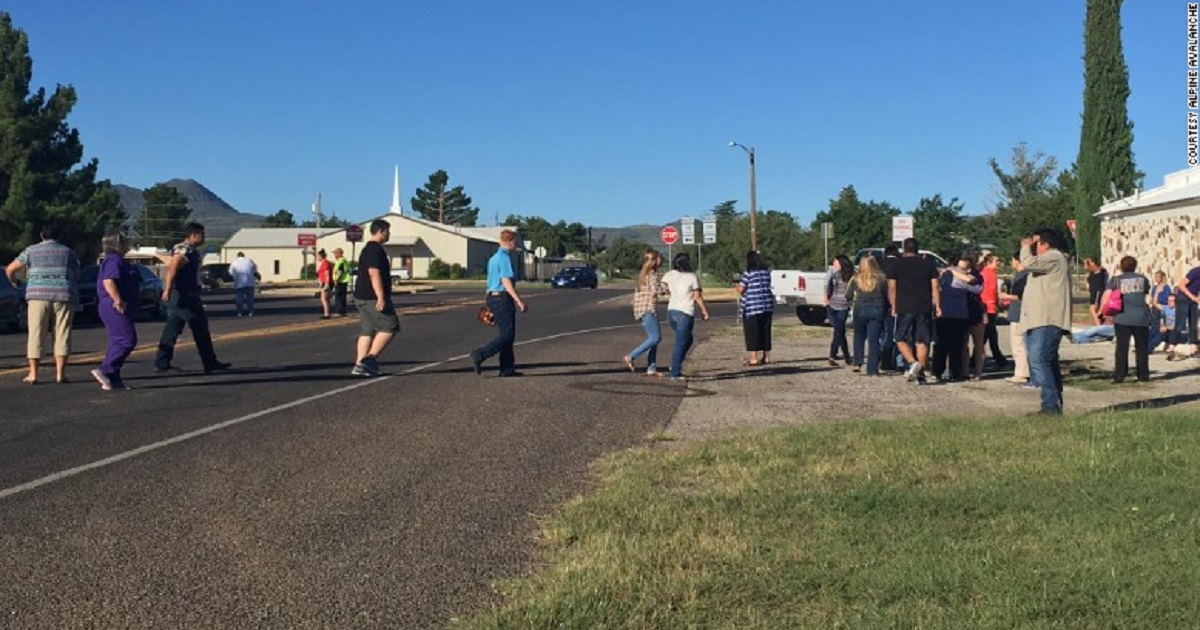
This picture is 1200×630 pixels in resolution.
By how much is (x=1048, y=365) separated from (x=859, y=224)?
191ft

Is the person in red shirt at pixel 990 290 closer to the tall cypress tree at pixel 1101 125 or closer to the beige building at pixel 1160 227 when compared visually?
the beige building at pixel 1160 227

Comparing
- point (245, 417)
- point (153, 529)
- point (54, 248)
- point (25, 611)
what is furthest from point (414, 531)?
point (54, 248)

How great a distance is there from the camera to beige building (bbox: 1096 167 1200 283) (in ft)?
75.1

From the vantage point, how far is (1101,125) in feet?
147

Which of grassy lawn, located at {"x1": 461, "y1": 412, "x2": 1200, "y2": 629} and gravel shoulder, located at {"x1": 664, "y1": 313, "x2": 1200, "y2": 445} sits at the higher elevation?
grassy lawn, located at {"x1": 461, "y1": 412, "x2": 1200, "y2": 629}

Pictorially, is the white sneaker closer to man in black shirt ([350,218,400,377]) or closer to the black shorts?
the black shorts

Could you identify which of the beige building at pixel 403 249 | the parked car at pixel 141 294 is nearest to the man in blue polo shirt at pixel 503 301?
the parked car at pixel 141 294

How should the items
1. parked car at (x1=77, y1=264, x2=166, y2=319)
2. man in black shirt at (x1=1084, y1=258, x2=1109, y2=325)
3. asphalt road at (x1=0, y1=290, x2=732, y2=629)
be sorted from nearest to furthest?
1. asphalt road at (x1=0, y1=290, x2=732, y2=629)
2. man in black shirt at (x1=1084, y1=258, x2=1109, y2=325)
3. parked car at (x1=77, y1=264, x2=166, y2=319)

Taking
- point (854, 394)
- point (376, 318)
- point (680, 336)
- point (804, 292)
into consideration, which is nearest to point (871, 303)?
point (854, 394)

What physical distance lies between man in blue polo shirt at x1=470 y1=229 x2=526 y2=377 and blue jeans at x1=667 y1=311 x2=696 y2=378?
1.98 m

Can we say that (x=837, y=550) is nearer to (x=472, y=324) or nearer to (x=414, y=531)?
(x=414, y=531)

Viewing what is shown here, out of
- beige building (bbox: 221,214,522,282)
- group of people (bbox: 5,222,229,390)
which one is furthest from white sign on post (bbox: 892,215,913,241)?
beige building (bbox: 221,214,522,282)

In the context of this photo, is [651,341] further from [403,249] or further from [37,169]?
[403,249]

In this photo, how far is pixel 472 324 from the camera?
25188mm
